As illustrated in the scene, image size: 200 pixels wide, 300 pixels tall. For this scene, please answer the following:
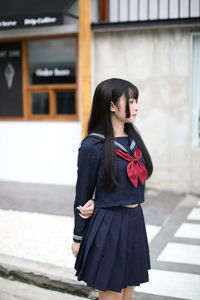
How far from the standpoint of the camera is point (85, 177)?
2840 mm

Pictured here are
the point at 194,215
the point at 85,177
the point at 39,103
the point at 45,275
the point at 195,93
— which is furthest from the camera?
the point at 39,103

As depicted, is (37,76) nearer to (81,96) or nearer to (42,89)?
(42,89)

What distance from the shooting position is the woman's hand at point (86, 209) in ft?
9.37

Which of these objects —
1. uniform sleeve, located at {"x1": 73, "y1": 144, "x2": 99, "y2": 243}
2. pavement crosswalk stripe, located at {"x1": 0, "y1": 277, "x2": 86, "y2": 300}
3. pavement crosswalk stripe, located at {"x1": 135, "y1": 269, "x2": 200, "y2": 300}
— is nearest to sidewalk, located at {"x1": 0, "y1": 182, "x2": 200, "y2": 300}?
pavement crosswalk stripe, located at {"x1": 135, "y1": 269, "x2": 200, "y2": 300}

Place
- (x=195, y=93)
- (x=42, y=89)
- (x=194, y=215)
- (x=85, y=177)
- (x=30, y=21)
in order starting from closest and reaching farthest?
(x=85, y=177)
(x=194, y=215)
(x=195, y=93)
(x=30, y=21)
(x=42, y=89)

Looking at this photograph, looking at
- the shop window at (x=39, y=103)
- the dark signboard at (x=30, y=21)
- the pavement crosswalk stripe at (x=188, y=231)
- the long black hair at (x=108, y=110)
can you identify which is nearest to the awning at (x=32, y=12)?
the dark signboard at (x=30, y=21)

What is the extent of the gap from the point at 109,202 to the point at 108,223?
0.42 ft

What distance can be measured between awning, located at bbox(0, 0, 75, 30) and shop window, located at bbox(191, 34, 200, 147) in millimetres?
2331

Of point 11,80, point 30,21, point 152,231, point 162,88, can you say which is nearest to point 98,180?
point 152,231

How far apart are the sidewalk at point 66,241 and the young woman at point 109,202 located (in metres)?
1.39

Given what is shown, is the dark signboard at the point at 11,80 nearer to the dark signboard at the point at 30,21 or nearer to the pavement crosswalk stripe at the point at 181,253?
the dark signboard at the point at 30,21

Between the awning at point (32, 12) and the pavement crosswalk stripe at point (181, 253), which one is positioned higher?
the awning at point (32, 12)

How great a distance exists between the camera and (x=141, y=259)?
2.95m

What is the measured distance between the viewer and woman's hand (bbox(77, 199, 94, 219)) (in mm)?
2855
